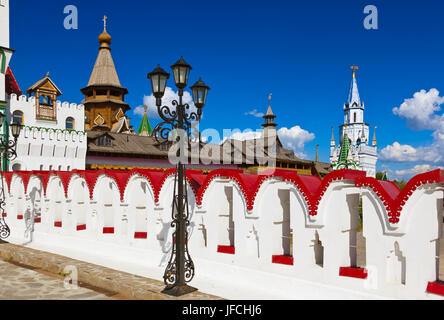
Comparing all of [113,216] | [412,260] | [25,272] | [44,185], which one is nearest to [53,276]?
[25,272]

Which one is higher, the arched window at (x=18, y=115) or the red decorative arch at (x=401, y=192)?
the arched window at (x=18, y=115)

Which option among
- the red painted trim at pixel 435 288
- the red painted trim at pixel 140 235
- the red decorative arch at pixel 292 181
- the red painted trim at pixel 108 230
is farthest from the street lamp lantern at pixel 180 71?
the red painted trim at pixel 108 230

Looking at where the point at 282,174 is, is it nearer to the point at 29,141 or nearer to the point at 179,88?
the point at 179,88

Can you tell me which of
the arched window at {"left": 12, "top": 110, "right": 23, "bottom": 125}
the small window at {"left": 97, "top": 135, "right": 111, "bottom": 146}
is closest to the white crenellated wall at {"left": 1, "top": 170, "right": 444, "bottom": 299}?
the arched window at {"left": 12, "top": 110, "right": 23, "bottom": 125}

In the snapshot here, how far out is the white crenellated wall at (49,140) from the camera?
28094 millimetres

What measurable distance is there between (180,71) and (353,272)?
15.9 ft

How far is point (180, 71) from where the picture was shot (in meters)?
7.37

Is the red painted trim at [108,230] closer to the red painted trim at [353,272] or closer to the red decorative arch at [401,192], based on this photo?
the red painted trim at [353,272]

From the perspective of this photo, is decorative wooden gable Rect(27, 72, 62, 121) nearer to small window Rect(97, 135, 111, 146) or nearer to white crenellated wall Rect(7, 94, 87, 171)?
white crenellated wall Rect(7, 94, 87, 171)

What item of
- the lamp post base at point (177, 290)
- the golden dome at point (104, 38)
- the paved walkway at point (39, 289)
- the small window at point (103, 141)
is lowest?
the paved walkway at point (39, 289)

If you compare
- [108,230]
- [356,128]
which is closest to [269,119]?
[108,230]

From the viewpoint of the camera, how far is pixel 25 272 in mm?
10250

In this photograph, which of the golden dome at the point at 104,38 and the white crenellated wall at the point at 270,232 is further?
the golden dome at the point at 104,38

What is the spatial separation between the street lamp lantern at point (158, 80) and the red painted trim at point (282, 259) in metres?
4.02
